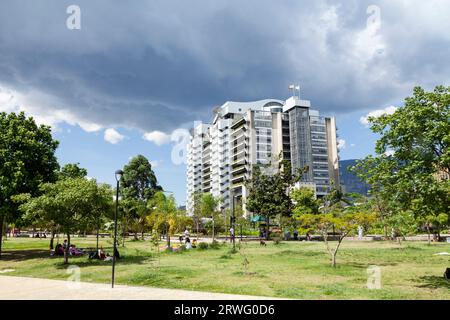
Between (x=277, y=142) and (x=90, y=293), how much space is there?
10881 centimetres

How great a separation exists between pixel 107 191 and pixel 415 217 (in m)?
18.1

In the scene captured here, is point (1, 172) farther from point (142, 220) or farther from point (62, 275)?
point (142, 220)

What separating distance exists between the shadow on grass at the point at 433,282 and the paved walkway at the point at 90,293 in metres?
7.37

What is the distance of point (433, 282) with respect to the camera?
1512 centimetres

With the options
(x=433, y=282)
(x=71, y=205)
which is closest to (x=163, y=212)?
(x=71, y=205)

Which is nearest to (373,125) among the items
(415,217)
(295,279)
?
(415,217)

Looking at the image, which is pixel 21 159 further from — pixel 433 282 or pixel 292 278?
pixel 433 282

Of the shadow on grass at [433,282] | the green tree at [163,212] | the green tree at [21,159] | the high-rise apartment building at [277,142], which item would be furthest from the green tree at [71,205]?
the high-rise apartment building at [277,142]

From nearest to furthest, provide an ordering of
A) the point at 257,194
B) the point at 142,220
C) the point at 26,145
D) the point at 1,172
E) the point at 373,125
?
the point at 373,125 → the point at 1,172 → the point at 26,145 → the point at 257,194 → the point at 142,220

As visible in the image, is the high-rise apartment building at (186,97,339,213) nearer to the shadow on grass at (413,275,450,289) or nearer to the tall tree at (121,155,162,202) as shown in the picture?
the tall tree at (121,155,162,202)

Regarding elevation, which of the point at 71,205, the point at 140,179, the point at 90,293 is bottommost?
the point at 90,293

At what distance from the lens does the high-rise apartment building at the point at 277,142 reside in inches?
4520

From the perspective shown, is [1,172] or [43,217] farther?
[1,172]

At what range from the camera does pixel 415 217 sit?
14.5 meters
